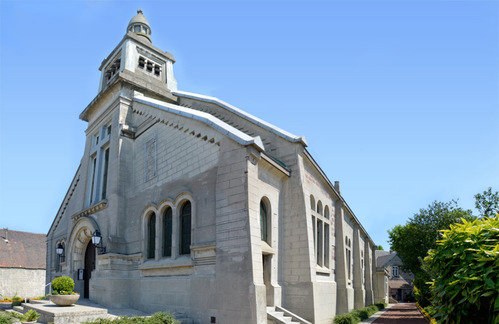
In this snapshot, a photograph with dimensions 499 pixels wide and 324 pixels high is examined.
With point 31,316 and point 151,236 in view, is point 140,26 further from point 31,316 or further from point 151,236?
point 31,316

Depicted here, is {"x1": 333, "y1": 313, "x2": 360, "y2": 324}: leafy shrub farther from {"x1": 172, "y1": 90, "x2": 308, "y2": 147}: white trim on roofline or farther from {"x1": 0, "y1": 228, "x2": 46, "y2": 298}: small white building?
{"x1": 0, "y1": 228, "x2": 46, "y2": 298}: small white building

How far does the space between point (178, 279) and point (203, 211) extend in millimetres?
3250

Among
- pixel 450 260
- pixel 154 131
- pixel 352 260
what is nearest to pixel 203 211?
pixel 154 131

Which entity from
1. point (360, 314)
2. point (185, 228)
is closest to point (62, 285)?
point (185, 228)

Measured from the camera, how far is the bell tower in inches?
889

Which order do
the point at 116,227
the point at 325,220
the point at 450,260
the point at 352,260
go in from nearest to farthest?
the point at 450,260
the point at 116,227
the point at 325,220
the point at 352,260

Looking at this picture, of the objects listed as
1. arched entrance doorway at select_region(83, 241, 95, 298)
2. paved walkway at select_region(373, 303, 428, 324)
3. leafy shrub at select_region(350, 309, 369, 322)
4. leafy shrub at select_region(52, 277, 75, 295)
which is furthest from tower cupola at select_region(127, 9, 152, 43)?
paved walkway at select_region(373, 303, 428, 324)

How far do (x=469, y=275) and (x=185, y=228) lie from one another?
12396mm

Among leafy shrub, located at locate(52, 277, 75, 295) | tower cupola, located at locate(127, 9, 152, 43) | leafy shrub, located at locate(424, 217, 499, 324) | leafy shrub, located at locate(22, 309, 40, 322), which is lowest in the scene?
leafy shrub, located at locate(22, 309, 40, 322)

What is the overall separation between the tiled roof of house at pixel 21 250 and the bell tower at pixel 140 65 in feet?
94.0

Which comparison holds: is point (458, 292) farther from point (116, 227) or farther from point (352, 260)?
point (352, 260)

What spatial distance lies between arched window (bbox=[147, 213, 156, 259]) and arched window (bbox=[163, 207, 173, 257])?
103 centimetres

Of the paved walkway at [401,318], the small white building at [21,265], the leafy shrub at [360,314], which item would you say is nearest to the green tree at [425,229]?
the paved walkway at [401,318]

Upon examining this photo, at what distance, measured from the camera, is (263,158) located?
15.1 meters
